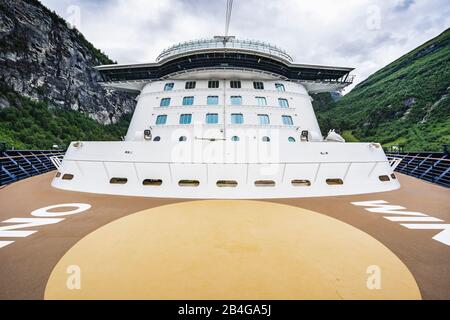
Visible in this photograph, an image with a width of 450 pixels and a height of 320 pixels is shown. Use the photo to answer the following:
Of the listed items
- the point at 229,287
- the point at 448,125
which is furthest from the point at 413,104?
the point at 229,287

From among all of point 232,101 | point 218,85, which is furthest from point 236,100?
point 218,85

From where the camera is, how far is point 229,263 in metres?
3.56

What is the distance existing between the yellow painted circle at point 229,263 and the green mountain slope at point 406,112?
41631mm

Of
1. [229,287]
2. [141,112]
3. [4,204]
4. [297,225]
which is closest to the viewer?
[229,287]

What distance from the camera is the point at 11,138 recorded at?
1181 inches

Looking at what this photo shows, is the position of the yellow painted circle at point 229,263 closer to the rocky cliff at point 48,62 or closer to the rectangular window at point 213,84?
the rectangular window at point 213,84

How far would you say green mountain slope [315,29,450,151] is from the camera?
141ft

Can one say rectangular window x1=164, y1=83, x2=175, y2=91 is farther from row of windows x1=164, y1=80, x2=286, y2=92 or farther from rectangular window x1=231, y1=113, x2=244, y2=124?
rectangular window x1=231, y1=113, x2=244, y2=124

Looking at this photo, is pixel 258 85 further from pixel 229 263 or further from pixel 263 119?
pixel 229 263

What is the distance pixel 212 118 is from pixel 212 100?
1.45m

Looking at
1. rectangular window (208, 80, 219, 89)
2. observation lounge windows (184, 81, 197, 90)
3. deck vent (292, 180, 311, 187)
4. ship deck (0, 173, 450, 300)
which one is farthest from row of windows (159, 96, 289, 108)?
ship deck (0, 173, 450, 300)

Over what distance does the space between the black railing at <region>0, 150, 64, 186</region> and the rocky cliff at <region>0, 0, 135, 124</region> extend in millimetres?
27391
